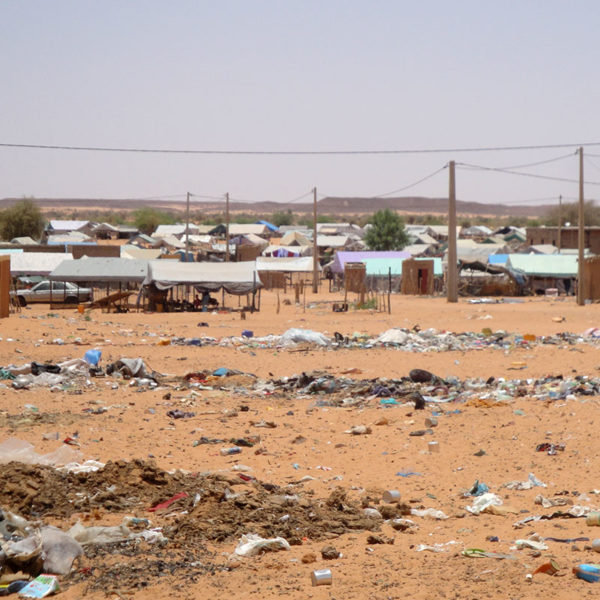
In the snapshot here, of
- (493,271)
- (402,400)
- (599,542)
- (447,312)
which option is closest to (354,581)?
(599,542)

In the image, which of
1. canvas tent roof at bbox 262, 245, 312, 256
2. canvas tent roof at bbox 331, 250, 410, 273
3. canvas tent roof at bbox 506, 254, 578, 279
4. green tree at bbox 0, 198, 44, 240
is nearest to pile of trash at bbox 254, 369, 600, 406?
canvas tent roof at bbox 506, 254, 578, 279

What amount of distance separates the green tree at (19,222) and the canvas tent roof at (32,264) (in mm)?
35782

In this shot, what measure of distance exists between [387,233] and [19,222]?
32.5 meters

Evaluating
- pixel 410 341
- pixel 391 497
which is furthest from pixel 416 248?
pixel 391 497

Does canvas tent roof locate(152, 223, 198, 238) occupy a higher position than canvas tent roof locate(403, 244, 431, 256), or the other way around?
canvas tent roof locate(152, 223, 198, 238)

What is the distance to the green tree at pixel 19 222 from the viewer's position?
253 feet

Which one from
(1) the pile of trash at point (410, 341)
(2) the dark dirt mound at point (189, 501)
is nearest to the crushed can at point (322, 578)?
(2) the dark dirt mound at point (189, 501)

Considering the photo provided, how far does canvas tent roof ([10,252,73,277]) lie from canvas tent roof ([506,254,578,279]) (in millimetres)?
21972

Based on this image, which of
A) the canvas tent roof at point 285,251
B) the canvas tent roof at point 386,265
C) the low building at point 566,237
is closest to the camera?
the canvas tent roof at point 386,265

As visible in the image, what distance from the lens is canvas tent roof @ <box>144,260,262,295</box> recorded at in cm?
3234

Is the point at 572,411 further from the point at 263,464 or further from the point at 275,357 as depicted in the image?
the point at 275,357

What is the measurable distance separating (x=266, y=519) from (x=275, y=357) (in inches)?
457

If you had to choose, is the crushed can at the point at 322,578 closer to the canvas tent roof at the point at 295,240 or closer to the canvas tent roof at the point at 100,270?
the canvas tent roof at the point at 100,270

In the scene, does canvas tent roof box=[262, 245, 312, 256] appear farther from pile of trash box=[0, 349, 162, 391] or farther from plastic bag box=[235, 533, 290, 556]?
plastic bag box=[235, 533, 290, 556]
